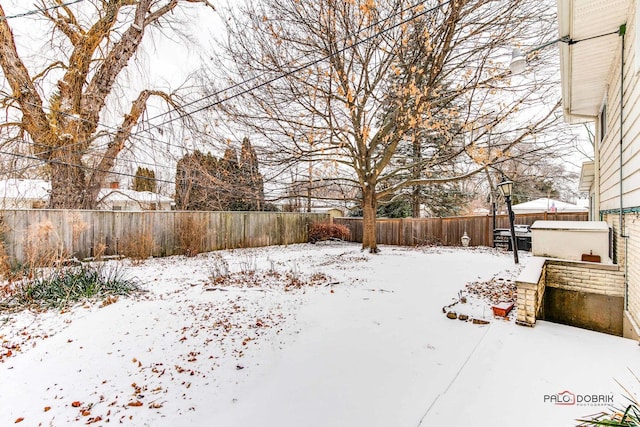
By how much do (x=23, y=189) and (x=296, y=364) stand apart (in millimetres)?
10970

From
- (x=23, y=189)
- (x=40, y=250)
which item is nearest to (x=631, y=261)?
(x=40, y=250)

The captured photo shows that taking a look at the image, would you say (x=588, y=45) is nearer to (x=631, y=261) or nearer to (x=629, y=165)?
(x=629, y=165)

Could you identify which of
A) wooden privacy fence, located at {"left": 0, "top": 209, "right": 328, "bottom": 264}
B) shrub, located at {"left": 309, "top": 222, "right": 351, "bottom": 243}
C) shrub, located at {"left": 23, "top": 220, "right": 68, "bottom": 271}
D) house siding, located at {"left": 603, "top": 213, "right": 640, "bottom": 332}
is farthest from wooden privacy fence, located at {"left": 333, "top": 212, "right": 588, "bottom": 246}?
shrub, located at {"left": 23, "top": 220, "right": 68, "bottom": 271}

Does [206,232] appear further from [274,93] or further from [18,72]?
[18,72]

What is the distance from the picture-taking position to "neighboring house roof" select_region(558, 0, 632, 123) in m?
2.97

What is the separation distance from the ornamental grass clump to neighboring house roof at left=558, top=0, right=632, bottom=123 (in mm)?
6783

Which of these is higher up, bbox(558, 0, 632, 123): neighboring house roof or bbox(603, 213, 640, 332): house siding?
bbox(558, 0, 632, 123): neighboring house roof

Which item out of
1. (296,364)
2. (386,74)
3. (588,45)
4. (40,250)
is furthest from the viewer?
(386,74)

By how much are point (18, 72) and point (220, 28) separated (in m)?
5.17

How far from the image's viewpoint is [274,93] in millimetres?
7656

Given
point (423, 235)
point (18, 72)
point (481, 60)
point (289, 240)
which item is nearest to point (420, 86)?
point (481, 60)

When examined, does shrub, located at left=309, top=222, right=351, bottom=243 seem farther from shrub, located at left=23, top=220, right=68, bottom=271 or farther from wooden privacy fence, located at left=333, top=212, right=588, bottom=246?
shrub, located at left=23, top=220, right=68, bottom=271

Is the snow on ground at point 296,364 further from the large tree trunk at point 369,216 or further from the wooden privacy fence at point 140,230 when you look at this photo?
the large tree trunk at point 369,216

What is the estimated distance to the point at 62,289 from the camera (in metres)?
4.43
